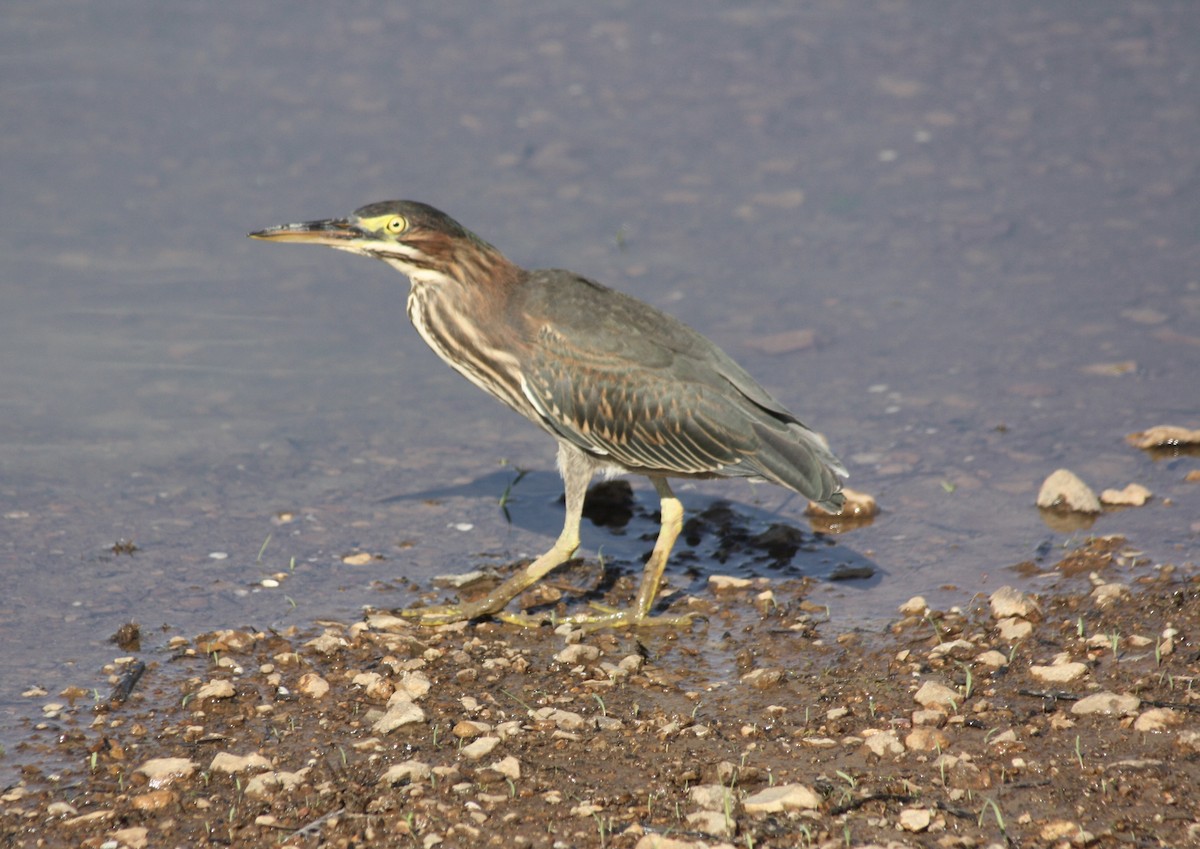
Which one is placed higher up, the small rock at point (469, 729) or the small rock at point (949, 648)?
the small rock at point (469, 729)

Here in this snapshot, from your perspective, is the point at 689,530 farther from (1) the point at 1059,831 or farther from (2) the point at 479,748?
(1) the point at 1059,831

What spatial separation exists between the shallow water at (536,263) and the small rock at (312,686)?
736 millimetres

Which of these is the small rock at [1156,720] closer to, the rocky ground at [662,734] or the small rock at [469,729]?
the rocky ground at [662,734]

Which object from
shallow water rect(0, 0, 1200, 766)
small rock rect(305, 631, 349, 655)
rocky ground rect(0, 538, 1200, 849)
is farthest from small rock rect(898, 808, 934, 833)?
small rock rect(305, 631, 349, 655)

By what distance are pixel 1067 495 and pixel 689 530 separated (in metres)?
1.75

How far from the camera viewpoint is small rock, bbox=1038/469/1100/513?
654 centimetres

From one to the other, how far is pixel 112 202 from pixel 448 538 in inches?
200

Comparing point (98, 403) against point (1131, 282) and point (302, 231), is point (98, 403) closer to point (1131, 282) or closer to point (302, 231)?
point (302, 231)

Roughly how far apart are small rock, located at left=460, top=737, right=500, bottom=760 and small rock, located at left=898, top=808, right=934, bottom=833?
51.6 inches

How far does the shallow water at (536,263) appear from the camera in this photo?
654 cm

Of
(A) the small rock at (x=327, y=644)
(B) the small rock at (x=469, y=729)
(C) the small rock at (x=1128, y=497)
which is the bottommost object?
(B) the small rock at (x=469, y=729)

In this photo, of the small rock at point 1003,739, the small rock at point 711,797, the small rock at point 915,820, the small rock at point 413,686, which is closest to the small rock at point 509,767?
the small rock at point 711,797

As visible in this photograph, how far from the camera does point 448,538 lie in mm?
6668

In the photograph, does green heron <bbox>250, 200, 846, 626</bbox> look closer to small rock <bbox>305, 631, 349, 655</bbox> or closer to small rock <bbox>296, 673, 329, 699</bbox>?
small rock <bbox>305, 631, 349, 655</bbox>
